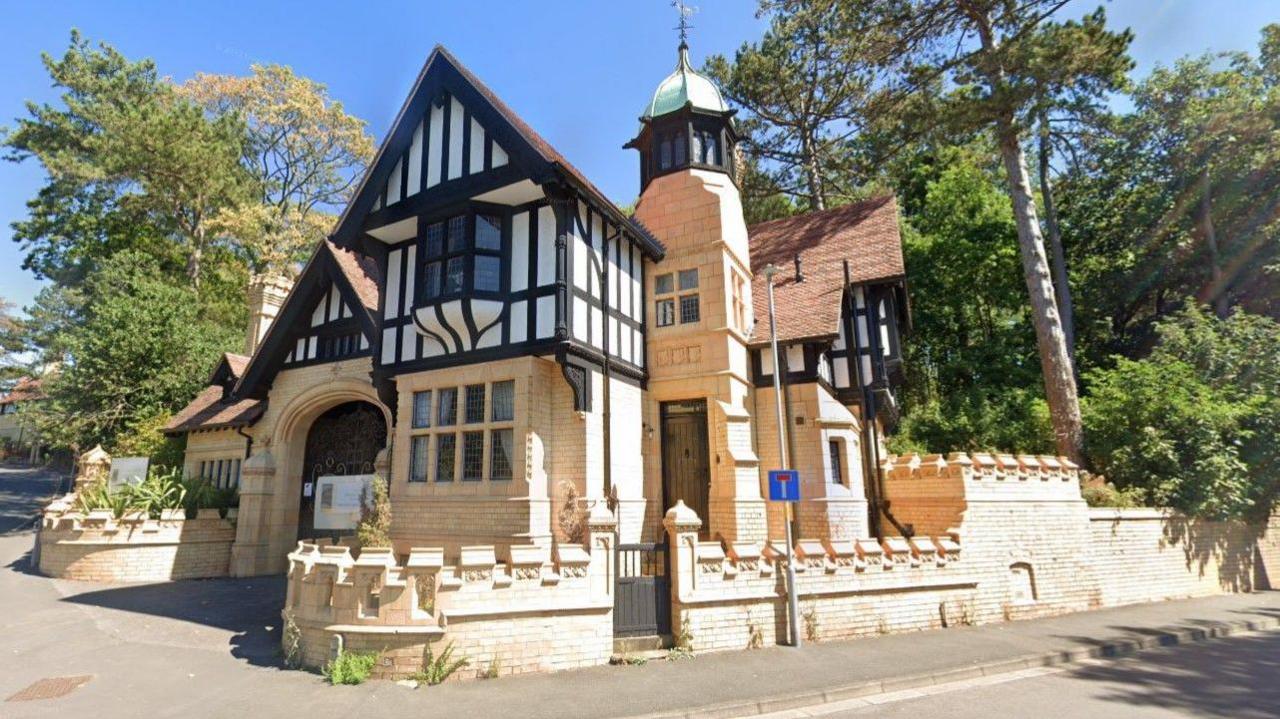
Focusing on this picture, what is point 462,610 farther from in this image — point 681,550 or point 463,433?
point 463,433

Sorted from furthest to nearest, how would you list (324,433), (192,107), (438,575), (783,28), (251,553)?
(192,107)
(783,28)
(324,433)
(251,553)
(438,575)

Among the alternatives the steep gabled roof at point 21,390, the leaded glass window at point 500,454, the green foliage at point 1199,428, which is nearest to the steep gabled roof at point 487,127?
the leaded glass window at point 500,454

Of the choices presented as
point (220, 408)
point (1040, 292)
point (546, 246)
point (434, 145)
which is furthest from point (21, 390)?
point (1040, 292)

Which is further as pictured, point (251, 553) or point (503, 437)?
point (251, 553)

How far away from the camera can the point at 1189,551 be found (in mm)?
13570

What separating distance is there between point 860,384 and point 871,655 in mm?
8589

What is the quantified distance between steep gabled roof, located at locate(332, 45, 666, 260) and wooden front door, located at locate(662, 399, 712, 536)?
13.4 feet

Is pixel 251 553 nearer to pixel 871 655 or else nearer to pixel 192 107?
pixel 871 655

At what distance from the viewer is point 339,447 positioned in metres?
16.2

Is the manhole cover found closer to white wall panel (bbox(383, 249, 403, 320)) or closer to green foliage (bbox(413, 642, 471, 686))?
green foliage (bbox(413, 642, 471, 686))

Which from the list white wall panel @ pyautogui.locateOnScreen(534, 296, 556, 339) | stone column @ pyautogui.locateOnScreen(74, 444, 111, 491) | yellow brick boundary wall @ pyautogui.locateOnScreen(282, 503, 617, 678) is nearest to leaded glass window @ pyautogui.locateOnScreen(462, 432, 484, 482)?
white wall panel @ pyautogui.locateOnScreen(534, 296, 556, 339)

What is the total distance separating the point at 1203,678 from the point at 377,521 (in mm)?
13922

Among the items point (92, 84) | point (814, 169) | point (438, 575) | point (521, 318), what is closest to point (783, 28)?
point (814, 169)

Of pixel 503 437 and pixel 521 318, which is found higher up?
pixel 521 318
